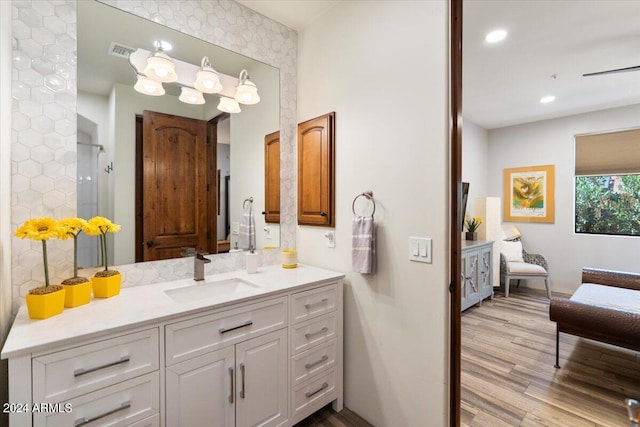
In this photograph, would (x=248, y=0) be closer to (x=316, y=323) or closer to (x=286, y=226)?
(x=286, y=226)

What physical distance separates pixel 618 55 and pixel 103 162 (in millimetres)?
4309

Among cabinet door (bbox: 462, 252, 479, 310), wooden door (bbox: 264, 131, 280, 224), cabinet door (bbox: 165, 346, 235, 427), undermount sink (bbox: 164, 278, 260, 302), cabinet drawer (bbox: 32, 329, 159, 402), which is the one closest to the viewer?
cabinet drawer (bbox: 32, 329, 159, 402)

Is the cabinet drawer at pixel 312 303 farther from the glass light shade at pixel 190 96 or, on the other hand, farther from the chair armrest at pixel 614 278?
the chair armrest at pixel 614 278

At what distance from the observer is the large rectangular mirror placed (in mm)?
1494

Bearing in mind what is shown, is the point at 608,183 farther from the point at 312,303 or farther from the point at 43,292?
the point at 43,292

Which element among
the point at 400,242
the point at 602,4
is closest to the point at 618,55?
the point at 602,4

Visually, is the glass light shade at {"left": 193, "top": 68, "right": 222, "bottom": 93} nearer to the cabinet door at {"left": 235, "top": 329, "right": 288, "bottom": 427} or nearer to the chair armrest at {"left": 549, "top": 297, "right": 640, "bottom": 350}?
the cabinet door at {"left": 235, "top": 329, "right": 288, "bottom": 427}

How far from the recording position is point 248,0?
1936 millimetres

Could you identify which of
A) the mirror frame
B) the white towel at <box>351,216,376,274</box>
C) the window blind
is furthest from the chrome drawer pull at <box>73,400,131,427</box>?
the window blind

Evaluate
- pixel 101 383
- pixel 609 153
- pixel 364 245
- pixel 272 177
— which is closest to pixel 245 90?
pixel 272 177

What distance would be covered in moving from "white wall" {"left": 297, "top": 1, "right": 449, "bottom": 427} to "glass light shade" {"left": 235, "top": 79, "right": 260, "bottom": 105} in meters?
0.49

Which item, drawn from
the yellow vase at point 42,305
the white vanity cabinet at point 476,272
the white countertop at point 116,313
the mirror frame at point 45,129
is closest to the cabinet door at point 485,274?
the white vanity cabinet at point 476,272

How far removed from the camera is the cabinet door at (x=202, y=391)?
4.05 ft

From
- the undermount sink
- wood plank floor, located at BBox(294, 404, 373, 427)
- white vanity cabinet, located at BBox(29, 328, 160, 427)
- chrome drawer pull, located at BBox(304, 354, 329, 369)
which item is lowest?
wood plank floor, located at BBox(294, 404, 373, 427)
